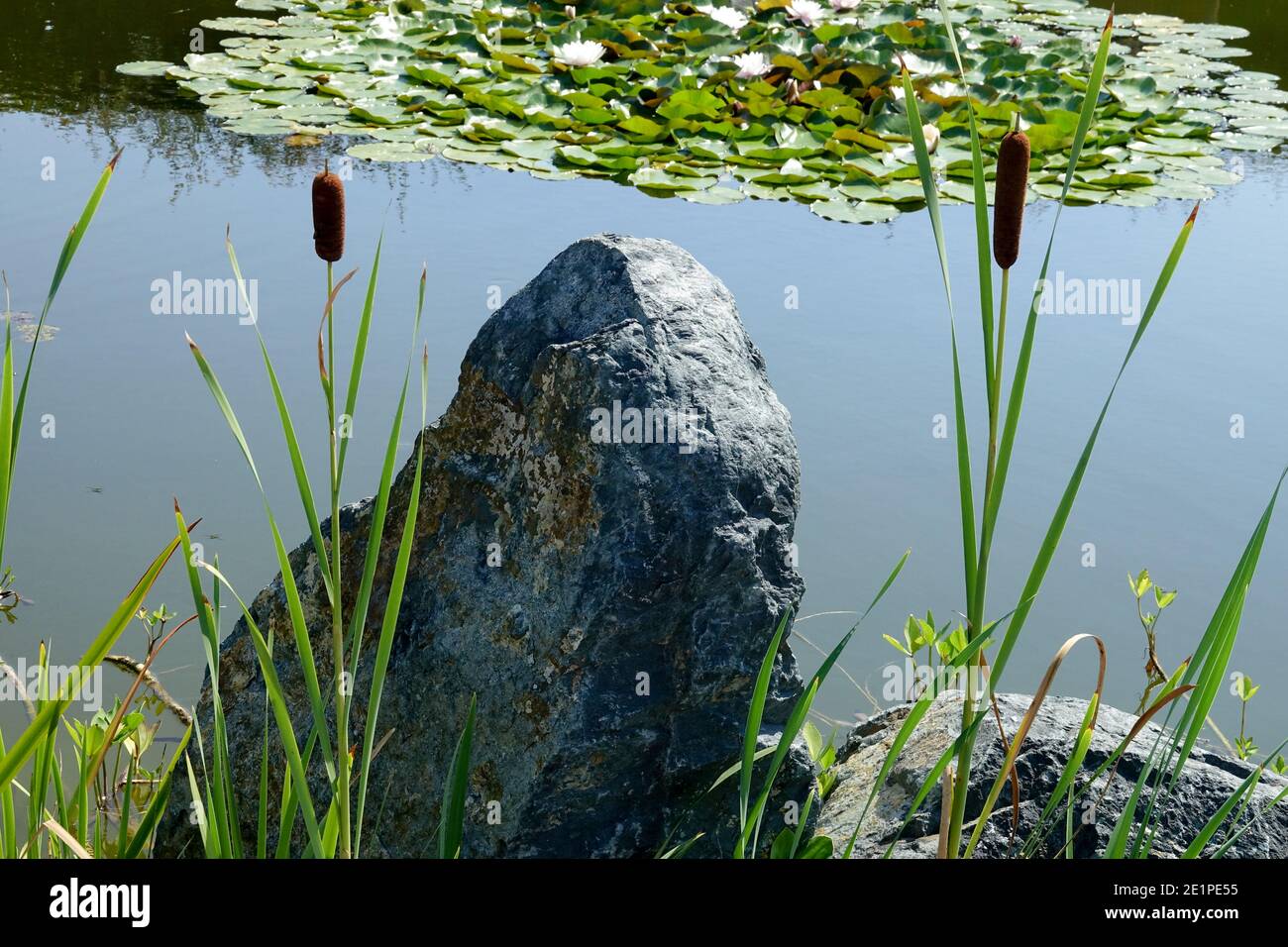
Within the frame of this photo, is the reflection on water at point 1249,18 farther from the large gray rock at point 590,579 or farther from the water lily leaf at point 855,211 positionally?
the large gray rock at point 590,579

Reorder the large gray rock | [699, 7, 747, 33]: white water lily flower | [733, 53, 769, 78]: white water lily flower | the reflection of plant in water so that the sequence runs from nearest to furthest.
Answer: the large gray rock → the reflection of plant in water → [733, 53, 769, 78]: white water lily flower → [699, 7, 747, 33]: white water lily flower

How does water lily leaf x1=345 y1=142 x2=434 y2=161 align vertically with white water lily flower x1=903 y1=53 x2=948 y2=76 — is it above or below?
below

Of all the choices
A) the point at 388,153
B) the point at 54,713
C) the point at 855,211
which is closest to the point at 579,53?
the point at 388,153

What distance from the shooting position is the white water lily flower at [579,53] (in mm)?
6492

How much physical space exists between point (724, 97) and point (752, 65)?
13.8 inches

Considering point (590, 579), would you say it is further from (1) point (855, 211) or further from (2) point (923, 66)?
(2) point (923, 66)

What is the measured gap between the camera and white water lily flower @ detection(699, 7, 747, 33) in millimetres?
7122

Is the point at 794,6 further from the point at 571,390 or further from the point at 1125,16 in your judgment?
the point at 571,390

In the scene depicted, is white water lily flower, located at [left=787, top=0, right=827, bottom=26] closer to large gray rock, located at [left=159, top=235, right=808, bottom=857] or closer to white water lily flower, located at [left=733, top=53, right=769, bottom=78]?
white water lily flower, located at [left=733, top=53, right=769, bottom=78]

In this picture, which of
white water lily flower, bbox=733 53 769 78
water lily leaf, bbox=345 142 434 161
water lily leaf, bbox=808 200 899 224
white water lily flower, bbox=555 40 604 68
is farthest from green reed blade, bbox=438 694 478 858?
white water lily flower, bbox=555 40 604 68

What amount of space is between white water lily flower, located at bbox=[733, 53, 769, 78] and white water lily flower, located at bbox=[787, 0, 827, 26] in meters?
0.94

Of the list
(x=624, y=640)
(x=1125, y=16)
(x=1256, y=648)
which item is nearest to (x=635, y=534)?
(x=624, y=640)
